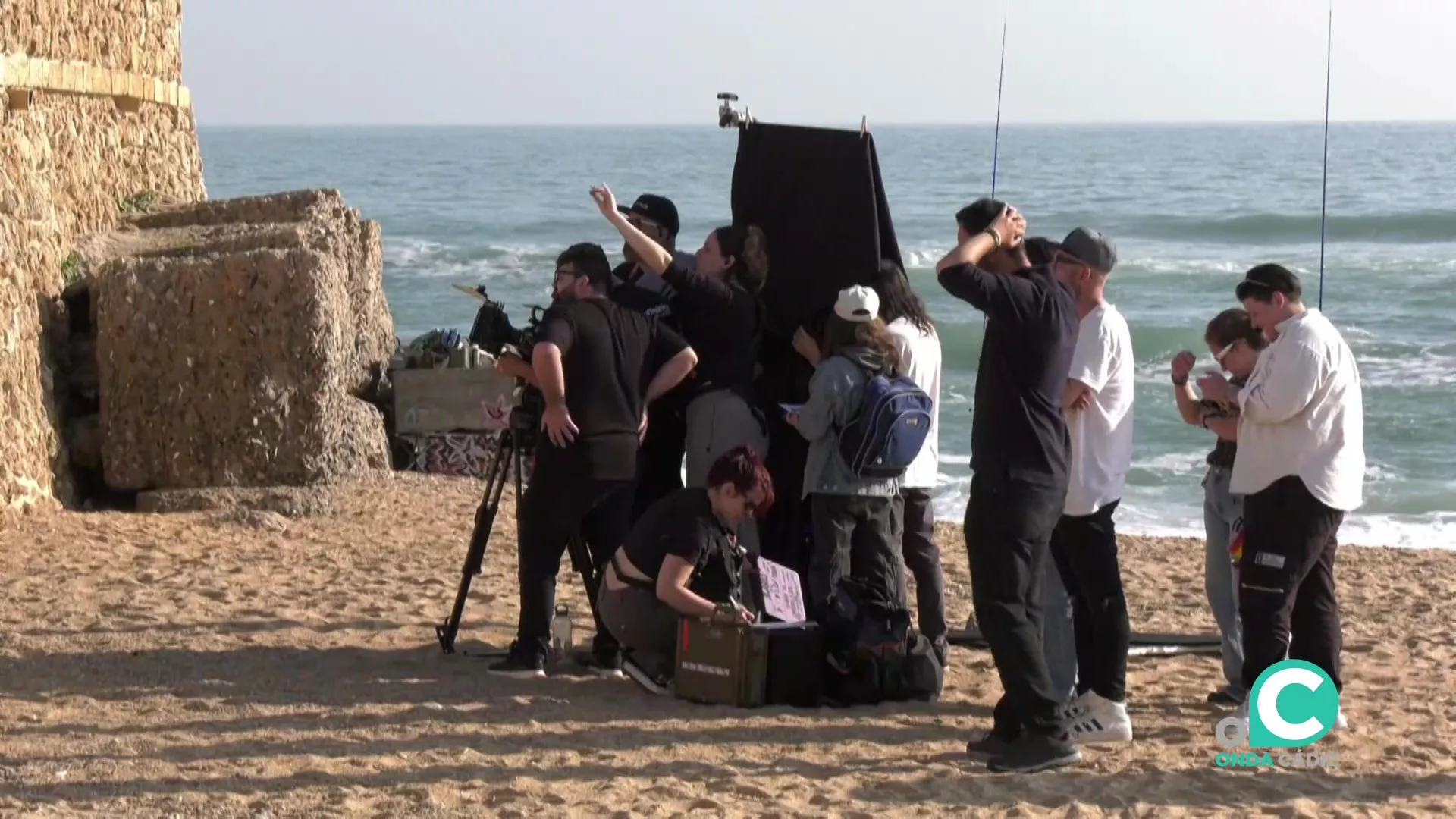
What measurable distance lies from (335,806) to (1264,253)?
30.3 metres

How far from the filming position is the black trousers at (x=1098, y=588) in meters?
5.51

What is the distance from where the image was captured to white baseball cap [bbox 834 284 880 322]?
18.9 ft

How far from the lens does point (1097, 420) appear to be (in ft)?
17.9

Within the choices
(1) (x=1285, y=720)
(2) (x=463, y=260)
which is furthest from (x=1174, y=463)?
(2) (x=463, y=260)

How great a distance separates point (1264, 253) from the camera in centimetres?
3275

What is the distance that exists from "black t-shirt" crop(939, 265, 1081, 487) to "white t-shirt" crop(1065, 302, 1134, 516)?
23 cm

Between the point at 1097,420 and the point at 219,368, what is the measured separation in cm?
576

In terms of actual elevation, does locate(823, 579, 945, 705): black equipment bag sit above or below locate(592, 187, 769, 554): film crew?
below

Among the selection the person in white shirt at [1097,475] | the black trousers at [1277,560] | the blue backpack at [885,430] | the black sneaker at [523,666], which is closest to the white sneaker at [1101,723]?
the person in white shirt at [1097,475]

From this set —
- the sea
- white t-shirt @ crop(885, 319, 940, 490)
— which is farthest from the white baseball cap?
the sea

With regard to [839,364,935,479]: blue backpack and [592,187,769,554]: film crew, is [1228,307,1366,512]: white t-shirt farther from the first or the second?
[592,187,769,554]: film crew

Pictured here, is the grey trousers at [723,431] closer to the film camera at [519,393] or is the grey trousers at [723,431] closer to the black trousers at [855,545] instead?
the black trousers at [855,545]

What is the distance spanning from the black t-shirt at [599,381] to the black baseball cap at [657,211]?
527mm

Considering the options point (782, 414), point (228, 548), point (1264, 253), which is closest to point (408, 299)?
point (1264, 253)
